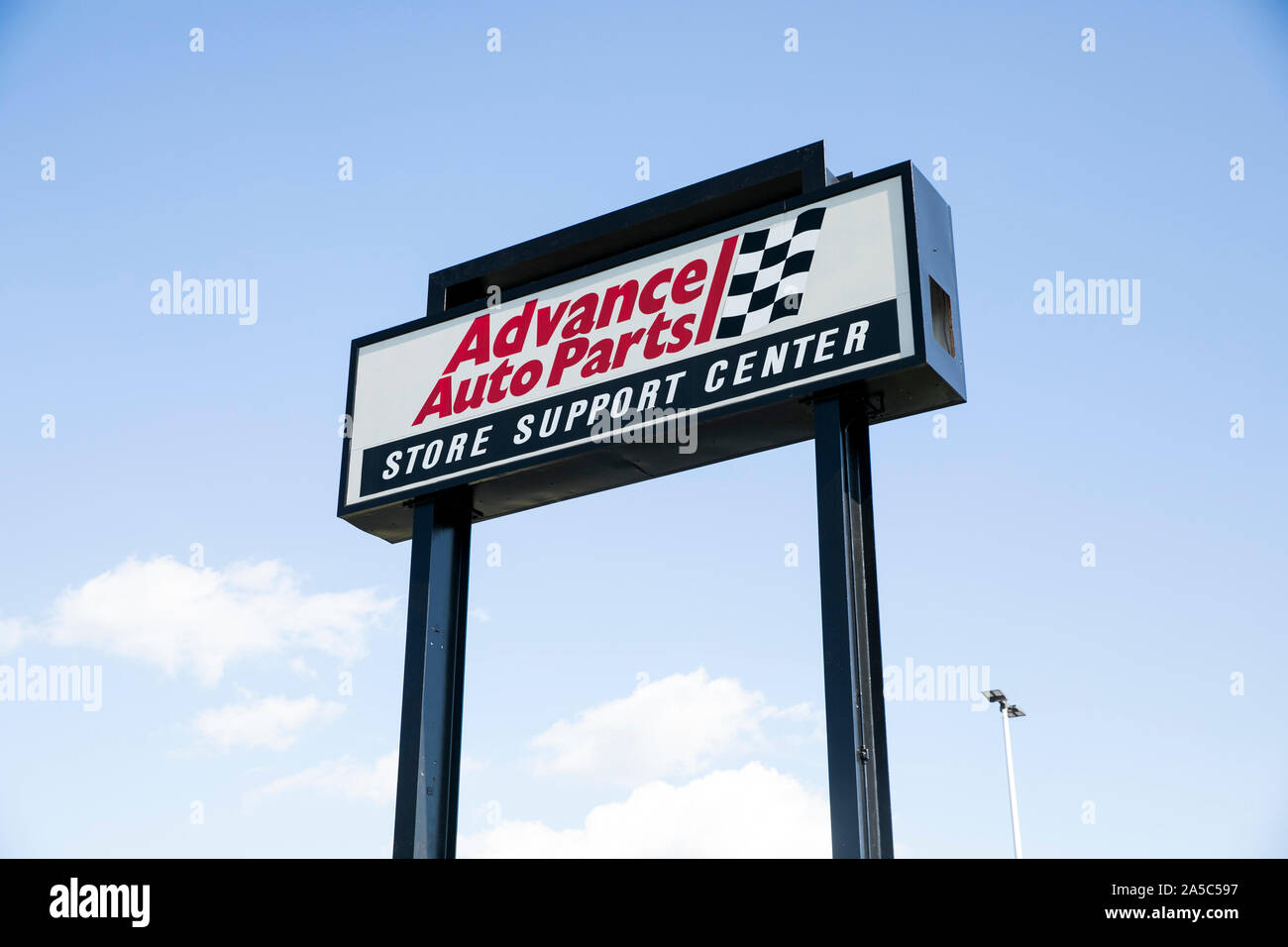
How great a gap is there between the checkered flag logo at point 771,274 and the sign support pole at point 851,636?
102 centimetres

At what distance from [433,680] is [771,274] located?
467 cm

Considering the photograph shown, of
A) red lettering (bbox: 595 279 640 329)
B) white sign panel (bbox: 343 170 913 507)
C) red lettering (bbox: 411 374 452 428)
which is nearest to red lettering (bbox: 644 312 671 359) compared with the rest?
white sign panel (bbox: 343 170 913 507)

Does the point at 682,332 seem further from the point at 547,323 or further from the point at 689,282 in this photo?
the point at 547,323

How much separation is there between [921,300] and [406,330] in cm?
555

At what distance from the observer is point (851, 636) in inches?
397

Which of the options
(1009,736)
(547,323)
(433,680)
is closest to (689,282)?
(547,323)

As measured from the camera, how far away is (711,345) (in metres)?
11.8

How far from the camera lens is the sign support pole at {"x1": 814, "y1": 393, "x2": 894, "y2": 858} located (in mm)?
9633

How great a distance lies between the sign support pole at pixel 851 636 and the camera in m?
9.63
